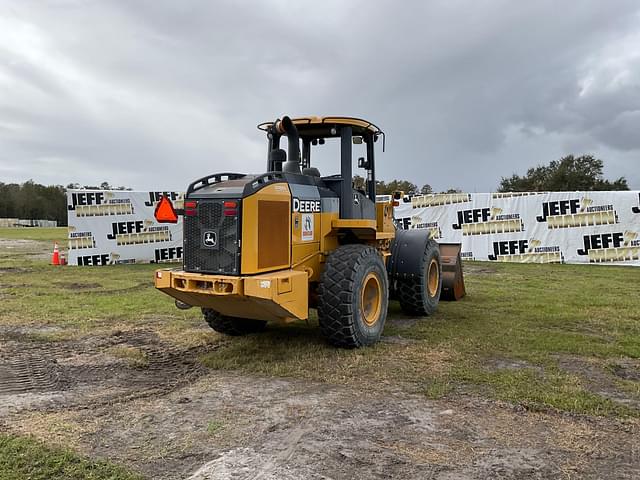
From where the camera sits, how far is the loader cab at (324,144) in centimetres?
632

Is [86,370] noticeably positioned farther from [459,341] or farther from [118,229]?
[118,229]

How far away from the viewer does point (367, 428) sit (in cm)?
387

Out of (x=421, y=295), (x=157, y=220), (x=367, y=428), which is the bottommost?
(x=367, y=428)

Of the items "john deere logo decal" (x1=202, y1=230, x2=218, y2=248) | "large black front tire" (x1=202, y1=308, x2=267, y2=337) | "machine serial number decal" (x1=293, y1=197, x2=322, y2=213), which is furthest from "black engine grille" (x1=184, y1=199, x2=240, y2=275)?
"large black front tire" (x1=202, y1=308, x2=267, y2=337)

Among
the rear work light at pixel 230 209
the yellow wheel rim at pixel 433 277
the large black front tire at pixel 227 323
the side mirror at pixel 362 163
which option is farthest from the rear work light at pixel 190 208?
the yellow wheel rim at pixel 433 277

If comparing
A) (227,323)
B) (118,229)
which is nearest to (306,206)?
(227,323)

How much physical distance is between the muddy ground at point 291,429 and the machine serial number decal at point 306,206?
1883 millimetres

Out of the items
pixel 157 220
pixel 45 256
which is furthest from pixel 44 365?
pixel 45 256

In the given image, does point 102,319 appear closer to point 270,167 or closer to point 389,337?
point 270,167

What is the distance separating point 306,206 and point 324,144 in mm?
1481

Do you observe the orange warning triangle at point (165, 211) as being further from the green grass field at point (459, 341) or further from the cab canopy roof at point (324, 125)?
the cab canopy roof at point (324, 125)

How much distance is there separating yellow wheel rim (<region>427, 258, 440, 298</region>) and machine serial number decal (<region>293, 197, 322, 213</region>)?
3.04 meters

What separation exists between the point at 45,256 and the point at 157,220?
498 centimetres

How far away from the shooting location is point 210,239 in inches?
210
